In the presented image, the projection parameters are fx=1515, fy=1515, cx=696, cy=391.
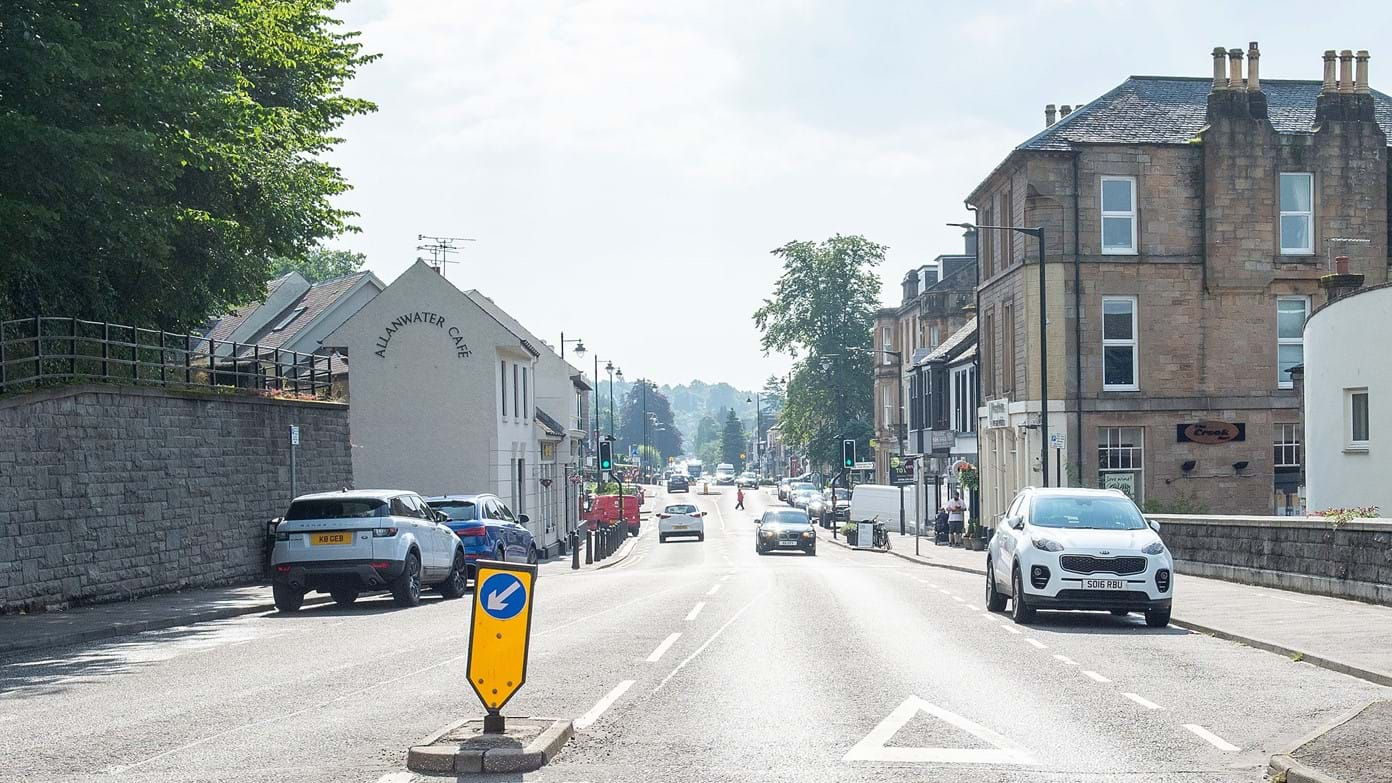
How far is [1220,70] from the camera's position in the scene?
45.3 metres

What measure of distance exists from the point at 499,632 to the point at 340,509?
1284cm

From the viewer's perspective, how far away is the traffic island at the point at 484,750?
28.0 feet

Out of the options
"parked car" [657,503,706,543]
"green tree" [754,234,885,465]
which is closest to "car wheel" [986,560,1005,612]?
"parked car" [657,503,706,543]

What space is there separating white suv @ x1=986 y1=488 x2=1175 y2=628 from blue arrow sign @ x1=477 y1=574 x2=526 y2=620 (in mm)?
10546

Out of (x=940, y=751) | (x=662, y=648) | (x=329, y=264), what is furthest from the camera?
(x=329, y=264)

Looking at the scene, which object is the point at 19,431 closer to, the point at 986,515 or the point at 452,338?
the point at 452,338

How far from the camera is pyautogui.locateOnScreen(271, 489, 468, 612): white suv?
70.1ft

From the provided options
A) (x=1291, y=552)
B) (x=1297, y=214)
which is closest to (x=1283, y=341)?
(x=1297, y=214)

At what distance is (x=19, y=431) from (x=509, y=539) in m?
9.93

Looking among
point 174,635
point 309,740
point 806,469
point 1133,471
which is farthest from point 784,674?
point 806,469

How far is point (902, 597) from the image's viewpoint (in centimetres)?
2516

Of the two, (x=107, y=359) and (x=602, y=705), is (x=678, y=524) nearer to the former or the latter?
(x=107, y=359)

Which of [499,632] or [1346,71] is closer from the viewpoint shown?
[499,632]

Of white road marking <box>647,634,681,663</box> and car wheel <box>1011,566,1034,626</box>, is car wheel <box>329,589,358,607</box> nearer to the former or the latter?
white road marking <box>647,634,681,663</box>
